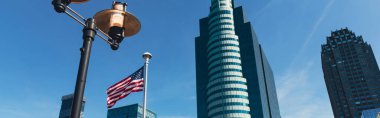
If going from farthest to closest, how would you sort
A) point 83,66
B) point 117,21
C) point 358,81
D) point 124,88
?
point 358,81 < point 124,88 < point 117,21 < point 83,66

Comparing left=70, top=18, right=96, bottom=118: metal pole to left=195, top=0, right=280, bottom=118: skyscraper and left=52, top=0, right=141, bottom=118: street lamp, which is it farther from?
left=195, top=0, right=280, bottom=118: skyscraper

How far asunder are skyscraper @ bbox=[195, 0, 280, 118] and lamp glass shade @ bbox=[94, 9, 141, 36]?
120126 mm

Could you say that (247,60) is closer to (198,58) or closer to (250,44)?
(250,44)

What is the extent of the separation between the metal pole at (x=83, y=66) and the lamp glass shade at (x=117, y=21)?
1.49ft

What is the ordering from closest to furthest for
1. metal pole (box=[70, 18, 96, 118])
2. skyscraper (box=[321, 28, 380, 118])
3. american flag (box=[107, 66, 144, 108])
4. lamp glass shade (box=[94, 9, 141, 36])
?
metal pole (box=[70, 18, 96, 118]), lamp glass shade (box=[94, 9, 141, 36]), american flag (box=[107, 66, 144, 108]), skyscraper (box=[321, 28, 380, 118])

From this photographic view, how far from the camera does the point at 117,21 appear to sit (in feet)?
23.0

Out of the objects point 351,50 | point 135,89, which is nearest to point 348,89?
point 351,50

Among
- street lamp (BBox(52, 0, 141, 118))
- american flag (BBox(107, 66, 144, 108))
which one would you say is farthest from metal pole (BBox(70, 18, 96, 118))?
american flag (BBox(107, 66, 144, 108))

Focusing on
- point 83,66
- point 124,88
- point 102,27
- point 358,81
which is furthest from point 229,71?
point 83,66

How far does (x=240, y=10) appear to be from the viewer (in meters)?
171

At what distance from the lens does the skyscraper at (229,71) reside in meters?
130

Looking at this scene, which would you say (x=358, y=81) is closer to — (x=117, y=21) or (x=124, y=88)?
(x=124, y=88)

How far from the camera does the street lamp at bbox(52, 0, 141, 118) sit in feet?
19.8

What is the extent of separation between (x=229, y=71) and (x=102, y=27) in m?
129
